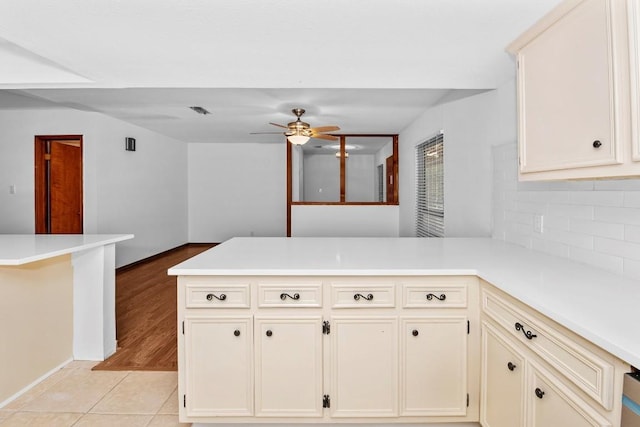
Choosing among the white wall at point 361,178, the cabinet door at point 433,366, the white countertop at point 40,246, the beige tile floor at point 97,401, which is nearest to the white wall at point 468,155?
the cabinet door at point 433,366

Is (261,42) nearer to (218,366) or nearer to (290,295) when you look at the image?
(290,295)

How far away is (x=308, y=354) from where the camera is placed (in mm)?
1699

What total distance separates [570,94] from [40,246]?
293cm

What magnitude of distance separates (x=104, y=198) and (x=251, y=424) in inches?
174

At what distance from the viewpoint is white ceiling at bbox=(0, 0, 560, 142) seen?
5.16ft

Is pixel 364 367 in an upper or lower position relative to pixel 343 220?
lower

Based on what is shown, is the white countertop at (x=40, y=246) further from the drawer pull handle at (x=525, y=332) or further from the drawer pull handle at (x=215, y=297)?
the drawer pull handle at (x=525, y=332)

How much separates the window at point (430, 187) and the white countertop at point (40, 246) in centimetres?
319

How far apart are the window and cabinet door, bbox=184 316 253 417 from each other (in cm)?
282

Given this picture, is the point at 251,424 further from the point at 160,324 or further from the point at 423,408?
the point at 160,324

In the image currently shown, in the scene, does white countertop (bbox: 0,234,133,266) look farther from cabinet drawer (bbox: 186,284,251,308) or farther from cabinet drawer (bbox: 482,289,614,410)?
cabinet drawer (bbox: 482,289,614,410)

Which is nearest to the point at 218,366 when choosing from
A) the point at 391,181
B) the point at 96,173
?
the point at 96,173

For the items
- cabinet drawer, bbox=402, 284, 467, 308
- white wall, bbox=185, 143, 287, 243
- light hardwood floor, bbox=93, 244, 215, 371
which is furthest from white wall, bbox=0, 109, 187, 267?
cabinet drawer, bbox=402, 284, 467, 308

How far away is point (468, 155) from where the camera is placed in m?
3.14
